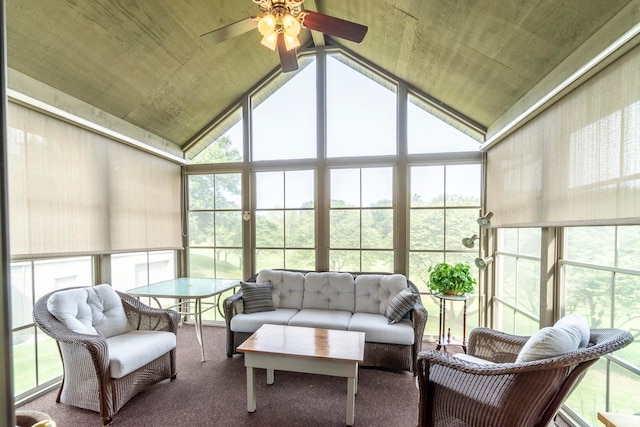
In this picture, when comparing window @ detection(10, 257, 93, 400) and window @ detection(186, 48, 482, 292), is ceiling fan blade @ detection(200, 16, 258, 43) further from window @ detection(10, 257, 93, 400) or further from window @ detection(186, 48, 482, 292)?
window @ detection(10, 257, 93, 400)

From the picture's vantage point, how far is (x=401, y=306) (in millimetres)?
2961

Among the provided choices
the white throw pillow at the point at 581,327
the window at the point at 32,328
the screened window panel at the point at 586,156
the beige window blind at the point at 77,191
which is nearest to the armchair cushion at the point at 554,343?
the white throw pillow at the point at 581,327

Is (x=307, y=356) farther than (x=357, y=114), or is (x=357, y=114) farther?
(x=357, y=114)

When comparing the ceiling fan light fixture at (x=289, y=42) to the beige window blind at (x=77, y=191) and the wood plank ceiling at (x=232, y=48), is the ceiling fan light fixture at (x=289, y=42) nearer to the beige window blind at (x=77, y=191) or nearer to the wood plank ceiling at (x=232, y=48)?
the wood plank ceiling at (x=232, y=48)

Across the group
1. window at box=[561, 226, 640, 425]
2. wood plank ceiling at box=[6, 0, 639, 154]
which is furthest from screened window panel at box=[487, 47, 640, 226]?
wood plank ceiling at box=[6, 0, 639, 154]

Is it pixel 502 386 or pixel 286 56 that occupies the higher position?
pixel 286 56

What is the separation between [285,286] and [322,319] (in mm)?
759

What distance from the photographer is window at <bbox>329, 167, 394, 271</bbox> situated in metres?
3.84

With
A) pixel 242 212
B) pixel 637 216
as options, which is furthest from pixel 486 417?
pixel 242 212

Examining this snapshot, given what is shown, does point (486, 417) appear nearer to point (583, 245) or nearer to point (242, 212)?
point (583, 245)

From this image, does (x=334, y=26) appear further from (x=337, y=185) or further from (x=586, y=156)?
(x=337, y=185)

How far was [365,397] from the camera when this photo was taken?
2.43m

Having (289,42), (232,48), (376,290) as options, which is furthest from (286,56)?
(376,290)

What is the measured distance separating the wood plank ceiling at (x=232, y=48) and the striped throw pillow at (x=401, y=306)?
7.37ft
